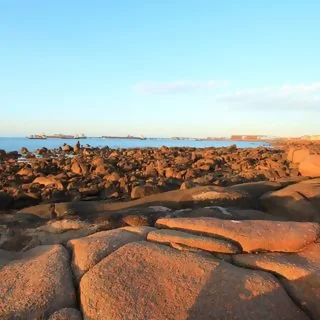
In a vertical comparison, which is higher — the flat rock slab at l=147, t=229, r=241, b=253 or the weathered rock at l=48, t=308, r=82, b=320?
the flat rock slab at l=147, t=229, r=241, b=253

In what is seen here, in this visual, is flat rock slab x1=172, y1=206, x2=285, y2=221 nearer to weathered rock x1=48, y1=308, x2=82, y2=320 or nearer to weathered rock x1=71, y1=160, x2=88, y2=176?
weathered rock x1=48, y1=308, x2=82, y2=320

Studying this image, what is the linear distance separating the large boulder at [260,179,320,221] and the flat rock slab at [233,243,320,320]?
6.58 feet

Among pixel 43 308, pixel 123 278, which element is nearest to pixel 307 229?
pixel 123 278

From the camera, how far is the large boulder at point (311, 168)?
9470 mm

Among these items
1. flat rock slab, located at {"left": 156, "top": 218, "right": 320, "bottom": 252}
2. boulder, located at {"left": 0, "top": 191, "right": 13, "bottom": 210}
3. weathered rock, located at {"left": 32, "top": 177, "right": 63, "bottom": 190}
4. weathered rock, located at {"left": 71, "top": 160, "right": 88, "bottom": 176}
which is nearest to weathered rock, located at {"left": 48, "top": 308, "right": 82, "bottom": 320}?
flat rock slab, located at {"left": 156, "top": 218, "right": 320, "bottom": 252}

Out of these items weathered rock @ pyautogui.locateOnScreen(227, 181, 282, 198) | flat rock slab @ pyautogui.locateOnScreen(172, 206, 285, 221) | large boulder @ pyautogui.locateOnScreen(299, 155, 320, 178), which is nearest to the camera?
flat rock slab @ pyautogui.locateOnScreen(172, 206, 285, 221)

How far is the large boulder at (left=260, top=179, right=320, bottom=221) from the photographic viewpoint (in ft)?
20.2

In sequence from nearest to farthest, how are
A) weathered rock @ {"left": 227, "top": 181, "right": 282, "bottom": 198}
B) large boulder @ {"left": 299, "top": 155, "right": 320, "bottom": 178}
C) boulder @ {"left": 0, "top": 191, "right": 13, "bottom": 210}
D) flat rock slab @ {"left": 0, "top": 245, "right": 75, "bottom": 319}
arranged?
flat rock slab @ {"left": 0, "top": 245, "right": 75, "bottom": 319} → weathered rock @ {"left": 227, "top": 181, "right": 282, "bottom": 198} → boulder @ {"left": 0, "top": 191, "right": 13, "bottom": 210} → large boulder @ {"left": 299, "top": 155, "right": 320, "bottom": 178}

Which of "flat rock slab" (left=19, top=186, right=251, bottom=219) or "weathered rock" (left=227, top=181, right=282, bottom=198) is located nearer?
"flat rock slab" (left=19, top=186, right=251, bottom=219)

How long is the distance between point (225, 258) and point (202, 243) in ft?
0.91

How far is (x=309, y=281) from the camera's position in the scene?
3.67 meters

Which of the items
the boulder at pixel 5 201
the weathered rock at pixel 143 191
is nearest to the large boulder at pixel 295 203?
the weathered rock at pixel 143 191

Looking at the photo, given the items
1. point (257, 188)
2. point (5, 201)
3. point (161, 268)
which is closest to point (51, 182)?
point (5, 201)

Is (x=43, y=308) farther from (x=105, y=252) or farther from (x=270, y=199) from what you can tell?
(x=270, y=199)
